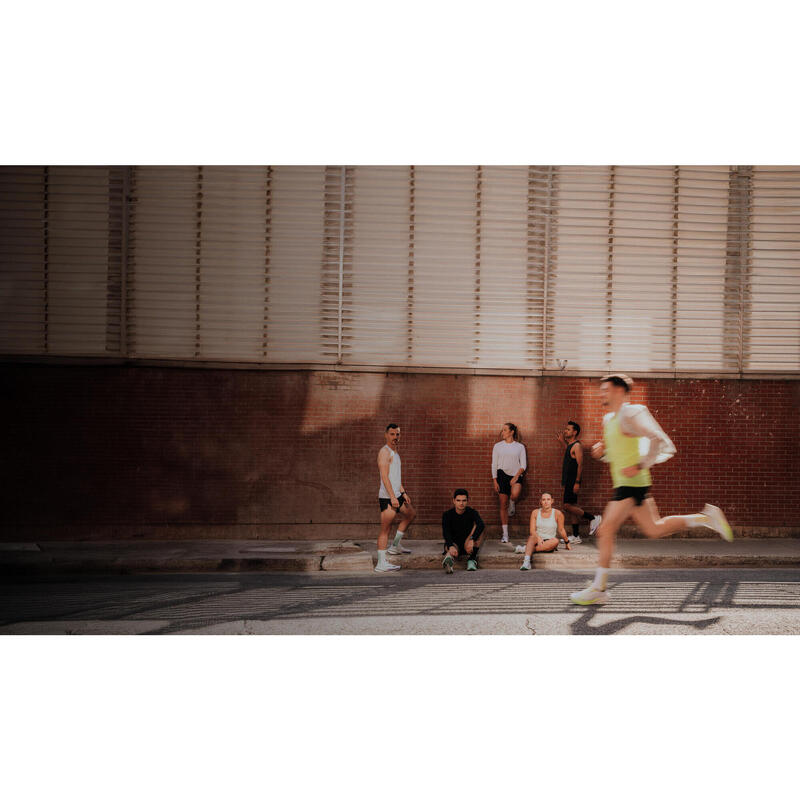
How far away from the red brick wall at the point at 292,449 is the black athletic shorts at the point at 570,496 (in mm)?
480

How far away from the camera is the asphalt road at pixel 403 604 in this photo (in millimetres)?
6590

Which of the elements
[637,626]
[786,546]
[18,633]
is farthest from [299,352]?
[786,546]

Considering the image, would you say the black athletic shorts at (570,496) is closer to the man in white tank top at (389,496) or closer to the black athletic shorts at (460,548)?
the black athletic shorts at (460,548)

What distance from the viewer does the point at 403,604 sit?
7.47 m

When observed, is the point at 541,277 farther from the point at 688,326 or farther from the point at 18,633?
the point at 18,633

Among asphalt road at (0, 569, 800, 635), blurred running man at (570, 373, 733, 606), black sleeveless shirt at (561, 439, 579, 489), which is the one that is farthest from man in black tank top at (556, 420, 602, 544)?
blurred running man at (570, 373, 733, 606)

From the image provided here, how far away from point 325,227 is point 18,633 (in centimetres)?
802

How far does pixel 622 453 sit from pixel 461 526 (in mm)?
3535

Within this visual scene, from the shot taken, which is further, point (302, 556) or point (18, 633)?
point (302, 556)

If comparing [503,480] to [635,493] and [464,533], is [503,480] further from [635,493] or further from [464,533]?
[635,493]

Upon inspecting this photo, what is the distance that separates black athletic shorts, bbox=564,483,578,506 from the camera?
11586mm

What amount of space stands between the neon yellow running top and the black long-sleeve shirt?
324cm

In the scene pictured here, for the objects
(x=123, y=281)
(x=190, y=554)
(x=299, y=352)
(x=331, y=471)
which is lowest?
(x=190, y=554)

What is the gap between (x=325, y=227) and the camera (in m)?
12.1
